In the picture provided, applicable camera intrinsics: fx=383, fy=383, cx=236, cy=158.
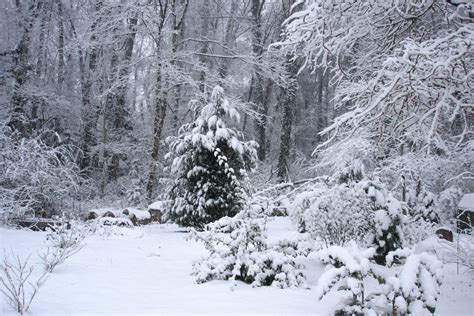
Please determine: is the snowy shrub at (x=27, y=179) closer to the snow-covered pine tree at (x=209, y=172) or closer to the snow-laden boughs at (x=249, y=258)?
the snow-covered pine tree at (x=209, y=172)

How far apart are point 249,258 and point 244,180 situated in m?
4.56

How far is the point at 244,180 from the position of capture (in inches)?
351

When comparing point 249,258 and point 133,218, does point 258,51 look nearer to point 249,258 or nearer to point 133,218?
point 133,218

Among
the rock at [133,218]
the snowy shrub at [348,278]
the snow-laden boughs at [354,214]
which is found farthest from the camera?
the rock at [133,218]

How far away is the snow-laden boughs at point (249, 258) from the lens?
4262mm

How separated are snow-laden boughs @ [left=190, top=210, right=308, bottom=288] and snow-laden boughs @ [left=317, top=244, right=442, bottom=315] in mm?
1238

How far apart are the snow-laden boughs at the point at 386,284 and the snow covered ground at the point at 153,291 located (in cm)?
48

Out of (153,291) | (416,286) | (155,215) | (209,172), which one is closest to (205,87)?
(155,215)

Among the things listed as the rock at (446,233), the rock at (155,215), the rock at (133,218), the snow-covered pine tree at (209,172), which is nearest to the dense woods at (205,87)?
the rock at (155,215)

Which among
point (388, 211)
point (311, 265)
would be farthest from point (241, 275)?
point (388, 211)

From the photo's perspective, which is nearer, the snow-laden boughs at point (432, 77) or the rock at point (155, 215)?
the snow-laden boughs at point (432, 77)

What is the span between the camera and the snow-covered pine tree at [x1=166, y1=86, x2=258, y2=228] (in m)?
8.36

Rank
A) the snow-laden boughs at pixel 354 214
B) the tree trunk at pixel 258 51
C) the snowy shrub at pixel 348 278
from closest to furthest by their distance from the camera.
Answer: the snowy shrub at pixel 348 278 < the snow-laden boughs at pixel 354 214 < the tree trunk at pixel 258 51

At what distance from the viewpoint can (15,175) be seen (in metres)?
8.29
